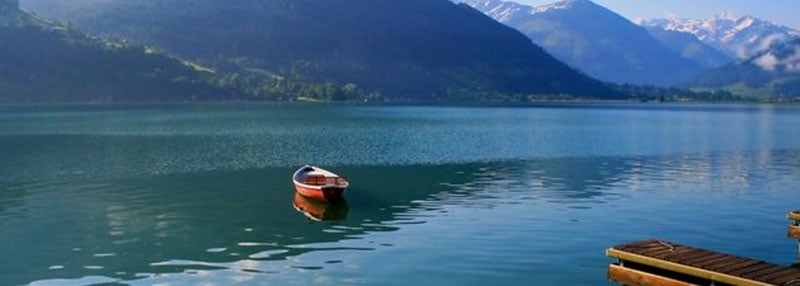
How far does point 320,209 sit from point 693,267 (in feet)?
116

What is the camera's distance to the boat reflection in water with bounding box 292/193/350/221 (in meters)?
55.6

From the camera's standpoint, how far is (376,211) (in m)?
57.8

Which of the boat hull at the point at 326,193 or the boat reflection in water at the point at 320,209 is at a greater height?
the boat hull at the point at 326,193

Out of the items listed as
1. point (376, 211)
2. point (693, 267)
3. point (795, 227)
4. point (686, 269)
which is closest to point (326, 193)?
point (376, 211)

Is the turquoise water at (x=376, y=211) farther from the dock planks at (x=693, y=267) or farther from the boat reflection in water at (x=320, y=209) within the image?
the dock planks at (x=693, y=267)

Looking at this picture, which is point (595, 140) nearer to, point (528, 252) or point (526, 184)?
point (526, 184)

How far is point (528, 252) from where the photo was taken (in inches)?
1710

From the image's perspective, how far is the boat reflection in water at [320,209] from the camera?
5556 cm

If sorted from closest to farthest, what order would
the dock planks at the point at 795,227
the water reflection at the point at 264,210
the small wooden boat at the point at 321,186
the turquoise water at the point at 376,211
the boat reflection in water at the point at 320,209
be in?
the dock planks at the point at 795,227 < the turquoise water at the point at 376,211 < the water reflection at the point at 264,210 < the boat reflection in water at the point at 320,209 < the small wooden boat at the point at 321,186

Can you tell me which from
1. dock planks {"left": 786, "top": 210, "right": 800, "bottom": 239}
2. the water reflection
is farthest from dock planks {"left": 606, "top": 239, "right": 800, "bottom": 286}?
the water reflection

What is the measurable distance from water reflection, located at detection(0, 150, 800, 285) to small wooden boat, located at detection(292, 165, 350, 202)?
3.20 feet

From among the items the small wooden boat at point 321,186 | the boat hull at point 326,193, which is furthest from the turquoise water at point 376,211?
the small wooden boat at point 321,186

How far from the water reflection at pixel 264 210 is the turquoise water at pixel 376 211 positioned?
0.67ft

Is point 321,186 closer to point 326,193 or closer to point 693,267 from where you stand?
point 326,193
